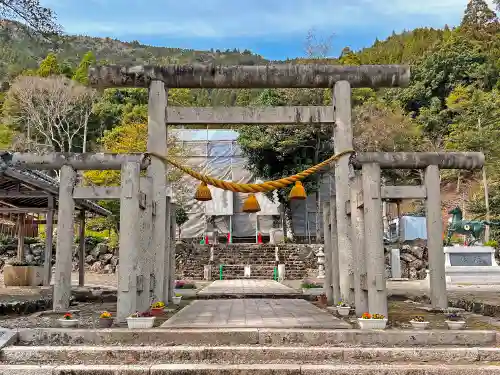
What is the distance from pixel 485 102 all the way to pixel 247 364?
1133 inches

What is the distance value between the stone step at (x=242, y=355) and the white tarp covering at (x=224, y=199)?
1040 inches

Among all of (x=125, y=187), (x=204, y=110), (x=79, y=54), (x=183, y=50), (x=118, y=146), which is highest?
(x=183, y=50)

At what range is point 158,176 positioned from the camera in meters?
9.75

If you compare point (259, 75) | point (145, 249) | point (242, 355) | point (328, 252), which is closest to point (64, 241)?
point (145, 249)

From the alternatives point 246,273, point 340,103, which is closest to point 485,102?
point 246,273

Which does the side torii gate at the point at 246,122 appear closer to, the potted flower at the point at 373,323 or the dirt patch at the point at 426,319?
the dirt patch at the point at 426,319

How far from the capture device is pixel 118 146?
28656 millimetres

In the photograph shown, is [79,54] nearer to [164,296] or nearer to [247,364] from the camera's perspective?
[164,296]

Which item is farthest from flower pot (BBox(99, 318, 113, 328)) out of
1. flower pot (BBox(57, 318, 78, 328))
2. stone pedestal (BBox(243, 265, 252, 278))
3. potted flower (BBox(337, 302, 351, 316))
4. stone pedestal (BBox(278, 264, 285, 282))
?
stone pedestal (BBox(243, 265, 252, 278))

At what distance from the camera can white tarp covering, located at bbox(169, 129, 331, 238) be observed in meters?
34.4

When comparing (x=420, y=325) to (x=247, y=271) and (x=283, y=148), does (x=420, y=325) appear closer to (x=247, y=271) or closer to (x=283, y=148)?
A: (x=247, y=271)

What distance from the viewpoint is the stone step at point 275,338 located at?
6.47 meters

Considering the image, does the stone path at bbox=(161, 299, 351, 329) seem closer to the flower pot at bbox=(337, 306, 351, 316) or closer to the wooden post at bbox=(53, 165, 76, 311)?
the flower pot at bbox=(337, 306, 351, 316)

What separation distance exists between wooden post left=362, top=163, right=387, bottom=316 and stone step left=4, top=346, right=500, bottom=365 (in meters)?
1.68
